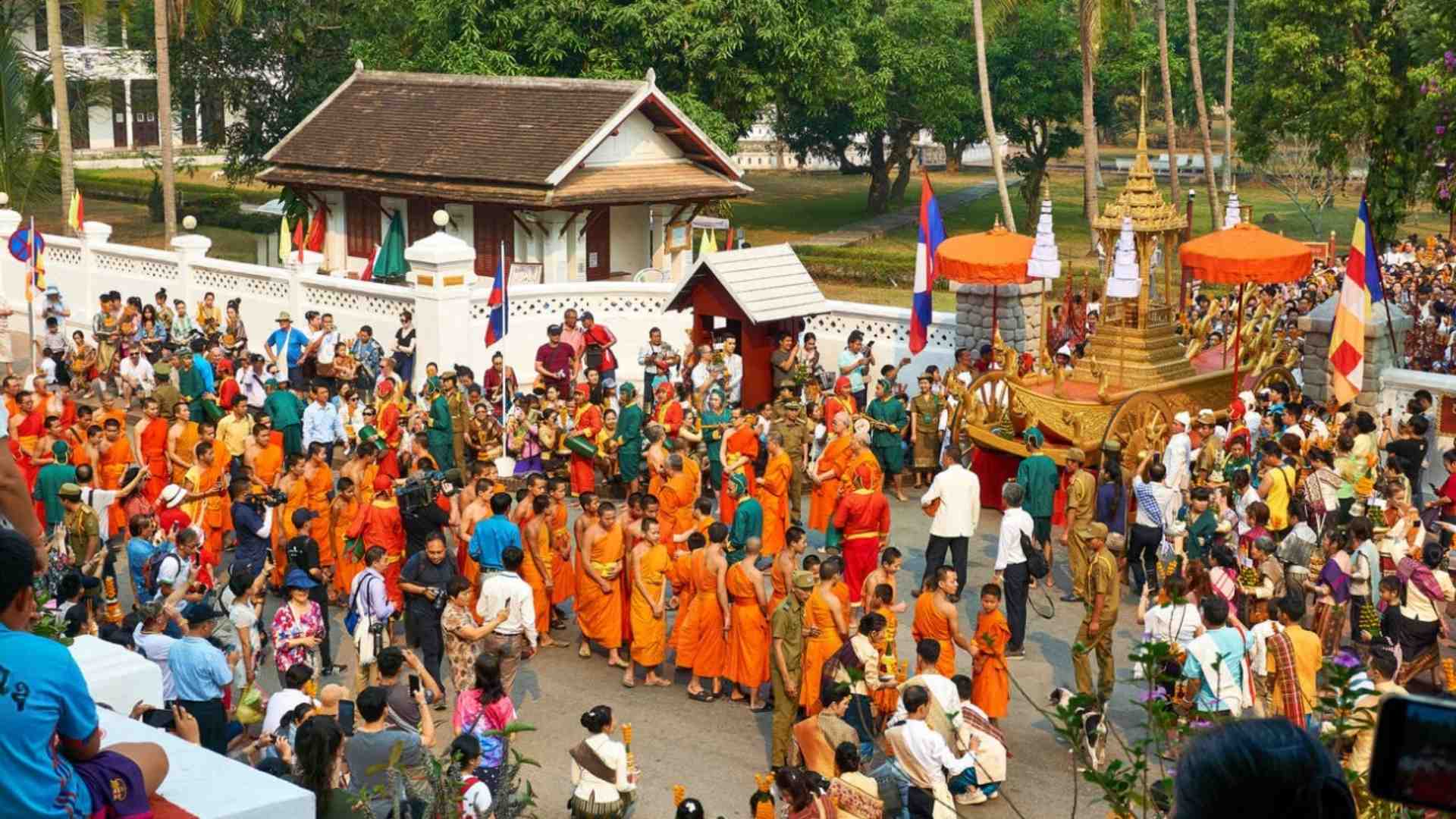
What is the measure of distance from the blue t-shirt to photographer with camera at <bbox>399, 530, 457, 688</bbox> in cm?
787

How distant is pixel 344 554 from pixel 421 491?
3.71 feet

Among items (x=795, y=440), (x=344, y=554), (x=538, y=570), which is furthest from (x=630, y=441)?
(x=538, y=570)

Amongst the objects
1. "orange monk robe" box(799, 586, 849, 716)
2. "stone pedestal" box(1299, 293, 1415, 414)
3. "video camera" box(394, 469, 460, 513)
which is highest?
"stone pedestal" box(1299, 293, 1415, 414)

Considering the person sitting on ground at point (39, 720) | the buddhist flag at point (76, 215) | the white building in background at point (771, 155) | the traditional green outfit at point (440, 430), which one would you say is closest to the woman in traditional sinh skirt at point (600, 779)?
the person sitting on ground at point (39, 720)

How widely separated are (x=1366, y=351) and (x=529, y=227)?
13.8 m

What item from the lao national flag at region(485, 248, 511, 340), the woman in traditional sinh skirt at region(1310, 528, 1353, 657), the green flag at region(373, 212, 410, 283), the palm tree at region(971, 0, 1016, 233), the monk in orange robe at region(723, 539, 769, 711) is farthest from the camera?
the palm tree at region(971, 0, 1016, 233)

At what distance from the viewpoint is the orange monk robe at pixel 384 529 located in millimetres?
14273

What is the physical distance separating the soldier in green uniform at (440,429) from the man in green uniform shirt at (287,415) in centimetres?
159

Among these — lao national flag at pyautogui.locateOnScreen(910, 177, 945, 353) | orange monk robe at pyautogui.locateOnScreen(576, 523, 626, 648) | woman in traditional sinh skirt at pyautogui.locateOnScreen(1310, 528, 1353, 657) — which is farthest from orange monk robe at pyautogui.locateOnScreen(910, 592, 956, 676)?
lao national flag at pyautogui.locateOnScreen(910, 177, 945, 353)

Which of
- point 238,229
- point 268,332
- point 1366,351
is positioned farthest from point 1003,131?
point 1366,351

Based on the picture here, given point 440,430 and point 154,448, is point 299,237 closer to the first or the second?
point 440,430

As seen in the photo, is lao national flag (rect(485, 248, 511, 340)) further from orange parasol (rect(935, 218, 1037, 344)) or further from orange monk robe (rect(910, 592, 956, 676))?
orange monk robe (rect(910, 592, 956, 676))

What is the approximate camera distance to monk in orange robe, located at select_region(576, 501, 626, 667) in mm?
13852

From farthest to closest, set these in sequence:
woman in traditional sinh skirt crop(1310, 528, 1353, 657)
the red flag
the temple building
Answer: the red flag, the temple building, woman in traditional sinh skirt crop(1310, 528, 1353, 657)
